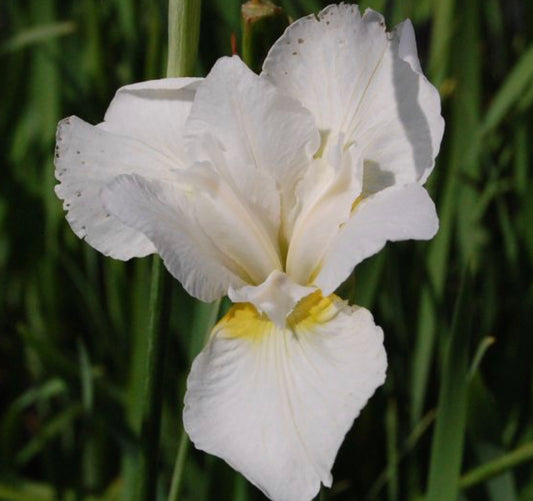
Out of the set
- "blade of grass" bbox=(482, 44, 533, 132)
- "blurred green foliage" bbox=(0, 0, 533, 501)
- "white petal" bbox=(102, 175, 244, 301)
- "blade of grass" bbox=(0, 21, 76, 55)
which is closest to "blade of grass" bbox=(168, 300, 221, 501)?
"blurred green foliage" bbox=(0, 0, 533, 501)

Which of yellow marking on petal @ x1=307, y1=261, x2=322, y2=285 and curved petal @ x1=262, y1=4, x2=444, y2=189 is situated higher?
curved petal @ x1=262, y1=4, x2=444, y2=189

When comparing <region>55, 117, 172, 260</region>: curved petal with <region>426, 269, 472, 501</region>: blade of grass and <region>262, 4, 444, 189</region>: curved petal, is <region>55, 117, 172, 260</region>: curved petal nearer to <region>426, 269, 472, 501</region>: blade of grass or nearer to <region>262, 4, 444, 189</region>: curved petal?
<region>262, 4, 444, 189</region>: curved petal

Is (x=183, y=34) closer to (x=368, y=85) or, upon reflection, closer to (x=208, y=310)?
(x=368, y=85)


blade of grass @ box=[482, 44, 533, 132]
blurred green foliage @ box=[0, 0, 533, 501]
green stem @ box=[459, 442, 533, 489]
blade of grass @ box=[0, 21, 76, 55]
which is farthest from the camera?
blade of grass @ box=[0, 21, 76, 55]

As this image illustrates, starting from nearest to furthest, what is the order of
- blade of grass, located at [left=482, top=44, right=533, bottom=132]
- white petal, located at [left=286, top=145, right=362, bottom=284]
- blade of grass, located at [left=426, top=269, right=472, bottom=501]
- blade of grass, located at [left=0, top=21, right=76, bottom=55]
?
1. white petal, located at [left=286, top=145, right=362, bottom=284]
2. blade of grass, located at [left=426, top=269, right=472, bottom=501]
3. blade of grass, located at [left=482, top=44, right=533, bottom=132]
4. blade of grass, located at [left=0, top=21, right=76, bottom=55]

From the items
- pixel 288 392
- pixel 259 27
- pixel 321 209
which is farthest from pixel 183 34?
pixel 288 392

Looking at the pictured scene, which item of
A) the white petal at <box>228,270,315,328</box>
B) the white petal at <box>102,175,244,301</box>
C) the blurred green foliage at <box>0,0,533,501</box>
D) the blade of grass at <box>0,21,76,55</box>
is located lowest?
the blurred green foliage at <box>0,0,533,501</box>

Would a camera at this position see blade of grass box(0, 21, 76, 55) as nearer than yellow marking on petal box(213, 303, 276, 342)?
No
